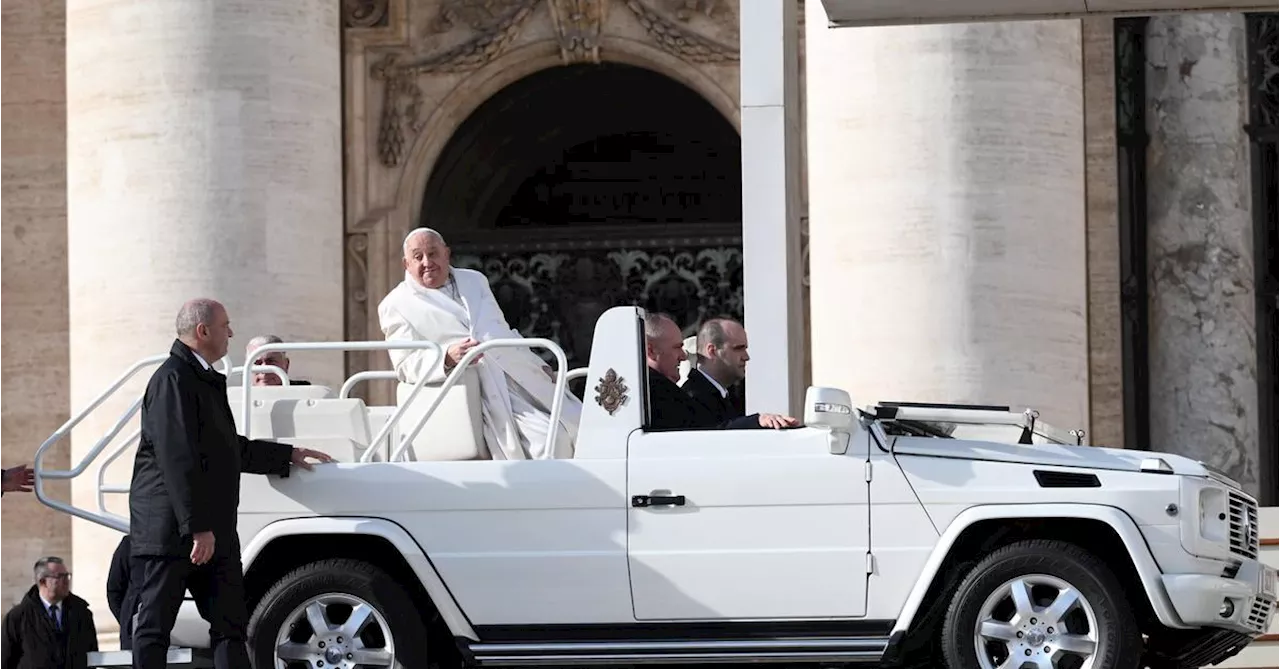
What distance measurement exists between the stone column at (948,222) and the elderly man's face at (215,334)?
5279mm

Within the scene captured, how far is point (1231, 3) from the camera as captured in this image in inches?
457

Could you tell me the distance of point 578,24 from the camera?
18016mm

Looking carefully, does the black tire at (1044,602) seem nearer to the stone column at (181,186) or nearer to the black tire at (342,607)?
the black tire at (342,607)

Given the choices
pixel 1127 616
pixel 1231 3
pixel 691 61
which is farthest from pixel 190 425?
pixel 691 61

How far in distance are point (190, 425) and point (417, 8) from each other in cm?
866

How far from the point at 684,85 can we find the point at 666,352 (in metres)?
7.79

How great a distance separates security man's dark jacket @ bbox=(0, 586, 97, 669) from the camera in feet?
46.1

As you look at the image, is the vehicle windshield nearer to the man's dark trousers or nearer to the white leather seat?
the white leather seat

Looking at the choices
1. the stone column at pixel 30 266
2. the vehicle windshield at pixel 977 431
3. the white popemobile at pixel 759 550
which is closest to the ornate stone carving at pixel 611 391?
the white popemobile at pixel 759 550

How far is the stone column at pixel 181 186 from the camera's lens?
50.4 feet

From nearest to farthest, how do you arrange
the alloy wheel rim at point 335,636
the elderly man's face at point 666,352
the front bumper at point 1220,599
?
the front bumper at point 1220,599, the alloy wheel rim at point 335,636, the elderly man's face at point 666,352

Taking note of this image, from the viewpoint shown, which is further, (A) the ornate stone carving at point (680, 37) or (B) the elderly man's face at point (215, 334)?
(A) the ornate stone carving at point (680, 37)

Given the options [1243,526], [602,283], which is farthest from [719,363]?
[602,283]

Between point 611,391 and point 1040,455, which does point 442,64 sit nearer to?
point 611,391
